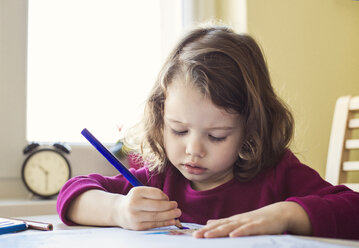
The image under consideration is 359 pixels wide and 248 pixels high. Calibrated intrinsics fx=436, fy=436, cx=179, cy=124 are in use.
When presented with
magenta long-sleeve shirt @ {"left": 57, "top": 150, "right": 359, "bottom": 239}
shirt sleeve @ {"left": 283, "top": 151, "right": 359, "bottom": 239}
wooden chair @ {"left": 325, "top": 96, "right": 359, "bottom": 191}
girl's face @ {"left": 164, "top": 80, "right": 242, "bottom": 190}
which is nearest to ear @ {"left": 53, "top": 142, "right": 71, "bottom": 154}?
magenta long-sleeve shirt @ {"left": 57, "top": 150, "right": 359, "bottom": 239}

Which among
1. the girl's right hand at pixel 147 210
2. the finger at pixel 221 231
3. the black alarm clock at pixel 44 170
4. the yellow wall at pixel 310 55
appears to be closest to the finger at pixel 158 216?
the girl's right hand at pixel 147 210

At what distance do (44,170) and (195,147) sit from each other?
0.63m

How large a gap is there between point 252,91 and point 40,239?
1.39 ft

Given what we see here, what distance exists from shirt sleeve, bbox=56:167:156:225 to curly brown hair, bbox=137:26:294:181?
40mm

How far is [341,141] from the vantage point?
145 cm

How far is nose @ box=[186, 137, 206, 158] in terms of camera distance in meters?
0.69

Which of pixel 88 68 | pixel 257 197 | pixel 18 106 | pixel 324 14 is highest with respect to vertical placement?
pixel 324 14

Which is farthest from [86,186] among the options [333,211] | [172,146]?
[333,211]

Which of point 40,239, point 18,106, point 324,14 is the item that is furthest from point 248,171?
point 324,14

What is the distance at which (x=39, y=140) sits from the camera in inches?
50.1

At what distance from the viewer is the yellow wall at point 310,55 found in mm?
1445

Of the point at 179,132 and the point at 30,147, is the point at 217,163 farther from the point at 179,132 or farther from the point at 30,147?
the point at 30,147

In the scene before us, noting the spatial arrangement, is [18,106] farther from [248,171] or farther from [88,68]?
[248,171]

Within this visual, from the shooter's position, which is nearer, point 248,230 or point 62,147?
point 248,230
